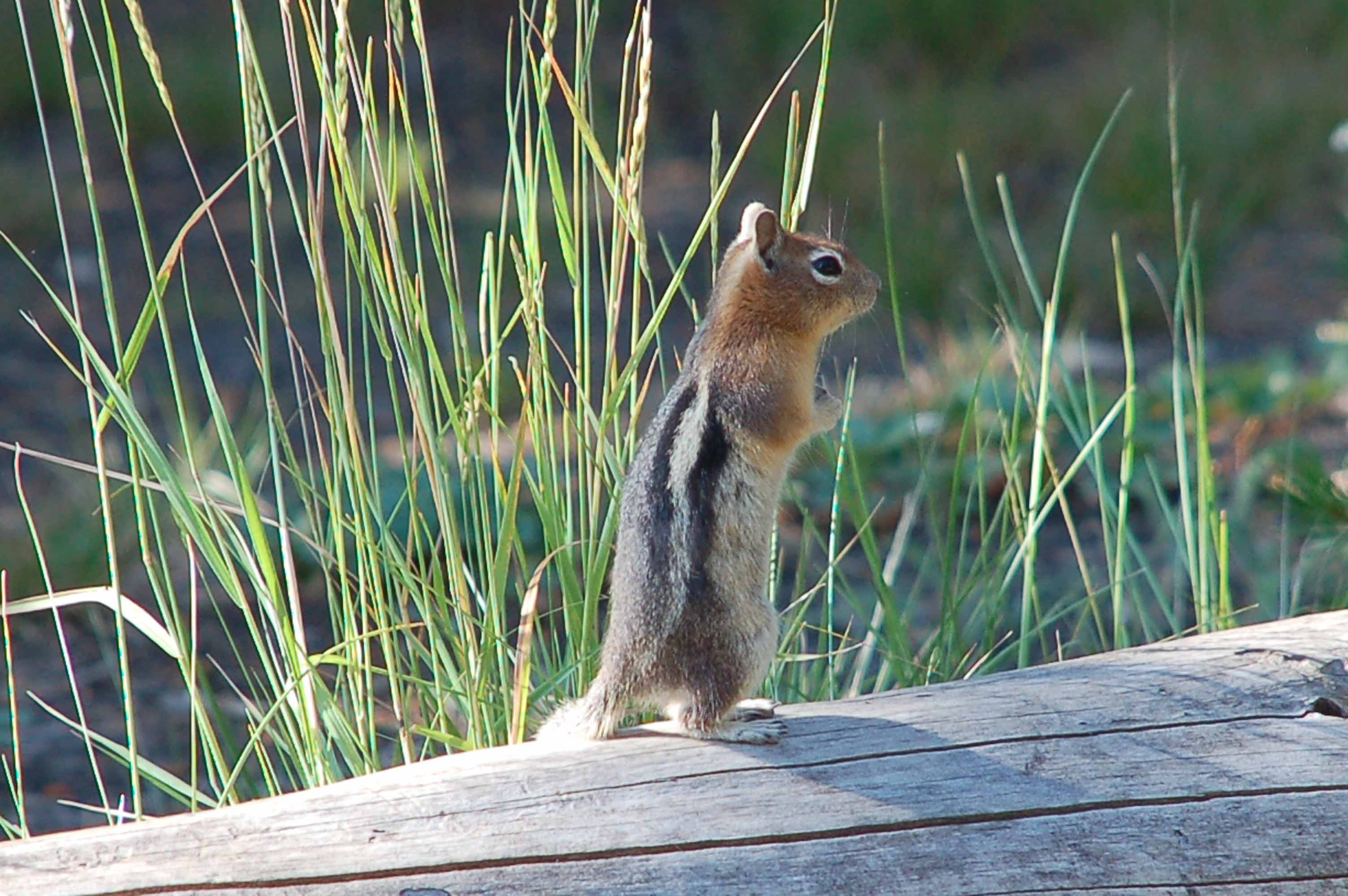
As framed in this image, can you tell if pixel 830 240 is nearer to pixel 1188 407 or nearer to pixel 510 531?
pixel 510 531

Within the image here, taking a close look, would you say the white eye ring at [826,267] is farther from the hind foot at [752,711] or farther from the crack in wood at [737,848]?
the crack in wood at [737,848]

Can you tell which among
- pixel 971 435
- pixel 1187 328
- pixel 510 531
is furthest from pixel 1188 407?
pixel 510 531

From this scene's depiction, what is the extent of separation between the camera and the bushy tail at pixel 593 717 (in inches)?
85.9

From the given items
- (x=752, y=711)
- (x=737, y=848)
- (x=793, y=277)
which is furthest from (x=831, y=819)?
(x=793, y=277)

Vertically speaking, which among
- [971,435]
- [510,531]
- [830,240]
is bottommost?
[971,435]

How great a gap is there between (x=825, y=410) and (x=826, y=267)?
0.79 ft

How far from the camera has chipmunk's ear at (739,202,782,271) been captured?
2.34 meters

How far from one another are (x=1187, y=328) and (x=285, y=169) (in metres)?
1.68

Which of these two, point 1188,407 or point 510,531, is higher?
point 510,531

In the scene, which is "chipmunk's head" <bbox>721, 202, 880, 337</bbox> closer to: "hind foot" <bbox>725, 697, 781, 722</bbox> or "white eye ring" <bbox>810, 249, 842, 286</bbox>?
"white eye ring" <bbox>810, 249, 842, 286</bbox>

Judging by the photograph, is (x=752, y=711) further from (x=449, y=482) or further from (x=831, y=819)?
(x=449, y=482)

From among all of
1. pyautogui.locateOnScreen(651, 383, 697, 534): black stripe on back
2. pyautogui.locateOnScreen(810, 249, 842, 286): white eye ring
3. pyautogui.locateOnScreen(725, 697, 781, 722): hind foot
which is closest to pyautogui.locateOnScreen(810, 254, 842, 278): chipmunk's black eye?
pyautogui.locateOnScreen(810, 249, 842, 286): white eye ring

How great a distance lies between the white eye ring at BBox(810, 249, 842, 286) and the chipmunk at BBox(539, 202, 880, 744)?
57 mm

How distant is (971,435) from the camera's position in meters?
4.80
